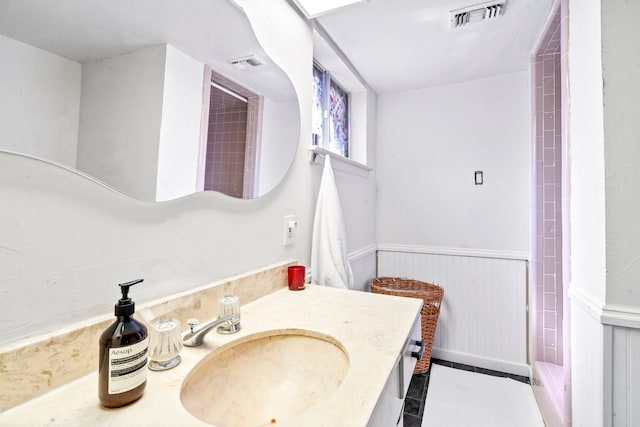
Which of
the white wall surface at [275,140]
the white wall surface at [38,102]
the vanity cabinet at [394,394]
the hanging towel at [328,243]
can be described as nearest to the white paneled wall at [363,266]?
the hanging towel at [328,243]

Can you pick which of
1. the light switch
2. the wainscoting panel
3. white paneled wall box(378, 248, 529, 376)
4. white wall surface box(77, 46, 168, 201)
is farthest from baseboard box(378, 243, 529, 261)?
white wall surface box(77, 46, 168, 201)

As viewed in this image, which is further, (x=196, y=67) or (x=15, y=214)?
(x=196, y=67)

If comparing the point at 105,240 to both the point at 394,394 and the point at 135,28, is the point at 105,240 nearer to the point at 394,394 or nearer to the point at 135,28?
the point at 135,28

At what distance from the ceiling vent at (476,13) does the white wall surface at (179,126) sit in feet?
4.54

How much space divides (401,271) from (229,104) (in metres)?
2.00

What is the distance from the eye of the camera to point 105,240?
0.63m

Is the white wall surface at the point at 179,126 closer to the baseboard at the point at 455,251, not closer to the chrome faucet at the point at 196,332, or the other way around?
the chrome faucet at the point at 196,332

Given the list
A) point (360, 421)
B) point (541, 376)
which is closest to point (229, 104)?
point (360, 421)

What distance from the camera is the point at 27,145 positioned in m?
0.51

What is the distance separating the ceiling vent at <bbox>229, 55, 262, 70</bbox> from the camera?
960 mm

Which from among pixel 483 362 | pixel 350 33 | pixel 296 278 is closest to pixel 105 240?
pixel 296 278

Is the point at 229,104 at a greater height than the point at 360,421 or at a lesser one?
greater

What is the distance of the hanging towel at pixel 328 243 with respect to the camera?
140 cm

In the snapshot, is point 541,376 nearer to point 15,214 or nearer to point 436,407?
point 436,407
